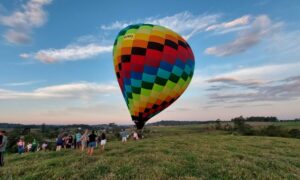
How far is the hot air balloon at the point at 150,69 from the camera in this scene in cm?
2848

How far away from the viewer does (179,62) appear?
29609 millimetres

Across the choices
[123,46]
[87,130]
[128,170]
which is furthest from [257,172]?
[123,46]

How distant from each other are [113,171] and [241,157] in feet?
31.6

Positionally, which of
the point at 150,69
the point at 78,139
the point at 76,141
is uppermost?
the point at 150,69

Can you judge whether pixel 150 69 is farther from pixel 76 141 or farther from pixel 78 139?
pixel 76 141

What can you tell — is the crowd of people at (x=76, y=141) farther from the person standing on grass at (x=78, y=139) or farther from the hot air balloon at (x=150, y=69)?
the hot air balloon at (x=150, y=69)

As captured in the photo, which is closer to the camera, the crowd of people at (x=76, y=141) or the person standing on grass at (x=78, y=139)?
the crowd of people at (x=76, y=141)

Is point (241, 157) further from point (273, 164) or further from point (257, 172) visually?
point (257, 172)

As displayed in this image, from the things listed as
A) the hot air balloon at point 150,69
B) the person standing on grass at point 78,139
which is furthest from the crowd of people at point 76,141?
the hot air balloon at point 150,69

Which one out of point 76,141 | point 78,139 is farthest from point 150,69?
point 76,141

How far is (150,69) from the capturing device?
28422mm

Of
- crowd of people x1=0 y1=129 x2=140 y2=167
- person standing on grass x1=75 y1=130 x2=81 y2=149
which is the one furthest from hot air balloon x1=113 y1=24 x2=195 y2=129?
Result: person standing on grass x1=75 y1=130 x2=81 y2=149

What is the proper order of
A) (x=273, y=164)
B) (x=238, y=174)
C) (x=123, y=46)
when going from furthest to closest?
(x=123, y=46)
(x=273, y=164)
(x=238, y=174)

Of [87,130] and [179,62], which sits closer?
[87,130]
